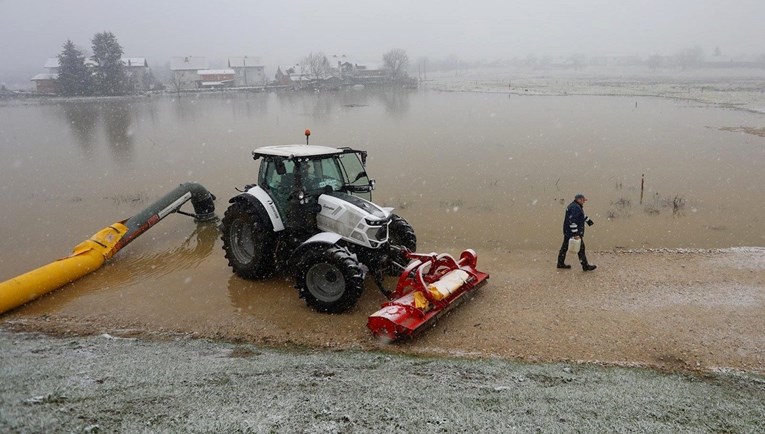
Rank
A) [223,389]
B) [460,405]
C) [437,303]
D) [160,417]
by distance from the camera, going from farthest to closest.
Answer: [437,303]
[223,389]
[460,405]
[160,417]

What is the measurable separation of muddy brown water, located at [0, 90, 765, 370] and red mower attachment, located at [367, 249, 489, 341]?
0.33 metres

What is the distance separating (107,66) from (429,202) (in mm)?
70092

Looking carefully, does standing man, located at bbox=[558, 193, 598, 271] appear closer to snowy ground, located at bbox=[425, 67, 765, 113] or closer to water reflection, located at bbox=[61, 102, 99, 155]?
water reflection, located at bbox=[61, 102, 99, 155]

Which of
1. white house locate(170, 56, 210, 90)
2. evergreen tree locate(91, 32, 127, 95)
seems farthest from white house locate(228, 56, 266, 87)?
evergreen tree locate(91, 32, 127, 95)

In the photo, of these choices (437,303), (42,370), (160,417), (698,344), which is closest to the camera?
(160,417)

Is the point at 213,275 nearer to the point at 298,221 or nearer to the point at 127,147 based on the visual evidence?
the point at 298,221

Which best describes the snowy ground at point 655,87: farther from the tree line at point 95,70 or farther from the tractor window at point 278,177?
the tree line at point 95,70

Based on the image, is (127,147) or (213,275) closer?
(213,275)

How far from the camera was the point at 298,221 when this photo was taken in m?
8.13

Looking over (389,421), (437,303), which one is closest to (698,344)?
(437,303)

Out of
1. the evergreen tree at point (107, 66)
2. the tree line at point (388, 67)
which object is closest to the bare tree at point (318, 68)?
the tree line at point (388, 67)

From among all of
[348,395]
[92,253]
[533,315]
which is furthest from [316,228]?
[92,253]

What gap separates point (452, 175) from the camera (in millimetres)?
18125

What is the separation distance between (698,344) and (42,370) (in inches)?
296
